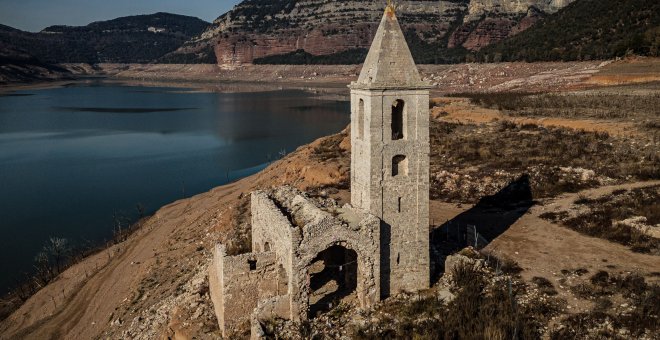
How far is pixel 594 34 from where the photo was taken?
2461 inches

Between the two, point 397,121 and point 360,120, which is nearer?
point 360,120

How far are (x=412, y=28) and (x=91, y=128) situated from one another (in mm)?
110933

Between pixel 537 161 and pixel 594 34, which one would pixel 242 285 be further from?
pixel 594 34

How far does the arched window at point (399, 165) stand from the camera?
504 inches

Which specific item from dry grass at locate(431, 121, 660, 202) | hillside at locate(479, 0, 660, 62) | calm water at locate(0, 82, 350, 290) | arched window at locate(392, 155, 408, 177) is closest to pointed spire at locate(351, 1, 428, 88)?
arched window at locate(392, 155, 408, 177)

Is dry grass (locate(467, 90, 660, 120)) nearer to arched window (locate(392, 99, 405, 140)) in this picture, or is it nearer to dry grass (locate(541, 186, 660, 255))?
dry grass (locate(541, 186, 660, 255))

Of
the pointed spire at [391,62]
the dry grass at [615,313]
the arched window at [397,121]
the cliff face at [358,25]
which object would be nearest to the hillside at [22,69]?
the cliff face at [358,25]

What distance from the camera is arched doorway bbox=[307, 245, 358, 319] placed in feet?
41.0

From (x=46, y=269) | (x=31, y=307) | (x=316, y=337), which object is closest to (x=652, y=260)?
(x=316, y=337)

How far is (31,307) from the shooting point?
19750mm

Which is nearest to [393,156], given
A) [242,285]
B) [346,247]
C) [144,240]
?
[346,247]

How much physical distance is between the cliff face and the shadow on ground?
11495 cm

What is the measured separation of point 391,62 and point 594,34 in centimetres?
5976

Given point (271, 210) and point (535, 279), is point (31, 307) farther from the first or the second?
point (535, 279)
